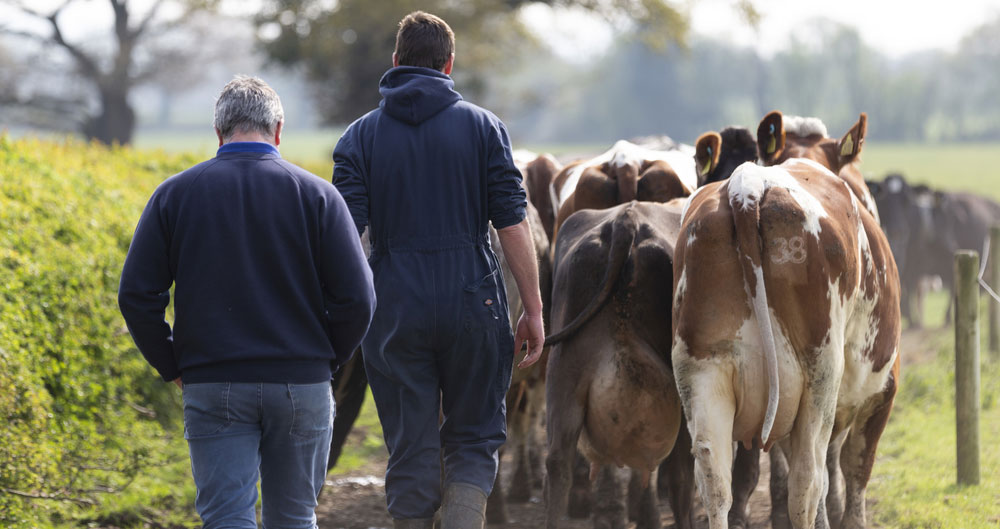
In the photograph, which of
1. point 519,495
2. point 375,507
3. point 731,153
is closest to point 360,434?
point 375,507

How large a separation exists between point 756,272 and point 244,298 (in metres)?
2.07

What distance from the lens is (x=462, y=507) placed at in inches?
169

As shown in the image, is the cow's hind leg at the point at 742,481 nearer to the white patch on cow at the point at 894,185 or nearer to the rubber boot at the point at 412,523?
the rubber boot at the point at 412,523

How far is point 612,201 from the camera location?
6.64 meters

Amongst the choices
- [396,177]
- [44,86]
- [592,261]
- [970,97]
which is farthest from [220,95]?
[970,97]

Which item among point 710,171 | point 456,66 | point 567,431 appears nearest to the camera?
point 567,431

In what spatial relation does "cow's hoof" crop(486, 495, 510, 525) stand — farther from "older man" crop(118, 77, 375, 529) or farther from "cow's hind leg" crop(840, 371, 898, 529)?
"older man" crop(118, 77, 375, 529)

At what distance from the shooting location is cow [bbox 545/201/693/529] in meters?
5.25

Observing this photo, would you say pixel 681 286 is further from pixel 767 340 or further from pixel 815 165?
pixel 815 165

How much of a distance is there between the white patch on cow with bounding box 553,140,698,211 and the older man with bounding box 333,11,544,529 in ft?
7.93

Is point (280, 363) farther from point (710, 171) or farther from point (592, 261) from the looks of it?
point (710, 171)

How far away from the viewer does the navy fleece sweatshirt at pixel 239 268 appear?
363 cm

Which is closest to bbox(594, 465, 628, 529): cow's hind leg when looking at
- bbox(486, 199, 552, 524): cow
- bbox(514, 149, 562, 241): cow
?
bbox(486, 199, 552, 524): cow

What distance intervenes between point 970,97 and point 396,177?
95458 millimetres
